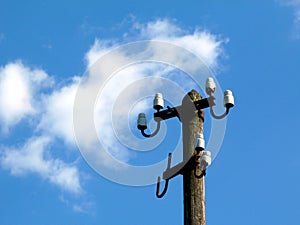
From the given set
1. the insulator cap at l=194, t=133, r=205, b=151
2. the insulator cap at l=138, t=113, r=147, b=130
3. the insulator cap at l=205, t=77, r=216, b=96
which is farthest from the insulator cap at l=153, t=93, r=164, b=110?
the insulator cap at l=194, t=133, r=205, b=151

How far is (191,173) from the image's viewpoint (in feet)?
31.1

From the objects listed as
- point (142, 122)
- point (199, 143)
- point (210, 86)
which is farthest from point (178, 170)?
point (210, 86)

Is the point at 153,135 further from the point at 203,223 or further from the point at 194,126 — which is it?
the point at 203,223

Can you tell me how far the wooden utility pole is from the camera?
9102 mm

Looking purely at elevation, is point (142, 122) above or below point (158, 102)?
below

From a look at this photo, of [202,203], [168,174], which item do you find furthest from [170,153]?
[202,203]

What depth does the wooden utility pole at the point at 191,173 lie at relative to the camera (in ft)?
29.9

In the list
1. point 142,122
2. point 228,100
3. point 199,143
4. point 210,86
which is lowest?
point 199,143

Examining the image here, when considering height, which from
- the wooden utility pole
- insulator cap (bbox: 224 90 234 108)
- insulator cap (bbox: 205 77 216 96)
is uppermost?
insulator cap (bbox: 205 77 216 96)

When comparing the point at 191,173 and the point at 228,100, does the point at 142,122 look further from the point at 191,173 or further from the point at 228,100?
the point at 228,100

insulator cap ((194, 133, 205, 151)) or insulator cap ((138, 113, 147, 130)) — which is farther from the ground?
insulator cap ((138, 113, 147, 130))

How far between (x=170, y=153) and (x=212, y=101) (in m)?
0.94

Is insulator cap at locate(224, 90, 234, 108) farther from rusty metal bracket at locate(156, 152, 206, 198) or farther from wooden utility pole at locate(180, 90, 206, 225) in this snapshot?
rusty metal bracket at locate(156, 152, 206, 198)

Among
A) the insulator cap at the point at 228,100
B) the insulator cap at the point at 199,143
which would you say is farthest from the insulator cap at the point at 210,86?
the insulator cap at the point at 199,143
